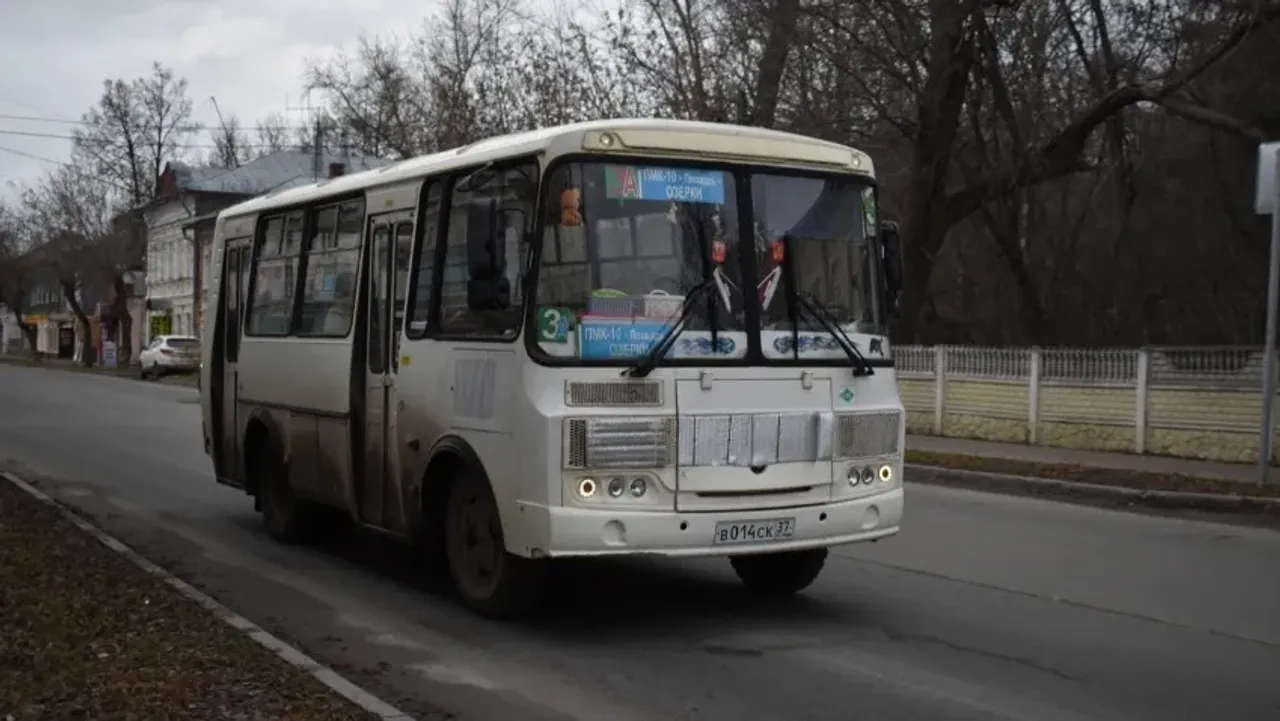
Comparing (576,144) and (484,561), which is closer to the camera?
(576,144)

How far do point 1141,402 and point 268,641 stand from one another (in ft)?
49.3

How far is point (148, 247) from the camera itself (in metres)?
81.4

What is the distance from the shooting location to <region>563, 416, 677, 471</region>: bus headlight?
7.59 metres

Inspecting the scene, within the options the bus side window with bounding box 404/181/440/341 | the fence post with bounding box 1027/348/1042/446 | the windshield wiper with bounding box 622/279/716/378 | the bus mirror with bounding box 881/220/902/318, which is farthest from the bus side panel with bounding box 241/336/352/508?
the fence post with bounding box 1027/348/1042/446

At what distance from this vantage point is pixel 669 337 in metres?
7.80

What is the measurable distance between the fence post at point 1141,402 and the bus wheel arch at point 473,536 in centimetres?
1328

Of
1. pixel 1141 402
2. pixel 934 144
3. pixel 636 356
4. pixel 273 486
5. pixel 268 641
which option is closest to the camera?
pixel 268 641

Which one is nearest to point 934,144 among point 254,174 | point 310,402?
point 310,402

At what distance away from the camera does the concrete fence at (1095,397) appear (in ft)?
61.4

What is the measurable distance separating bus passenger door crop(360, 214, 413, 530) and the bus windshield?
75.9 inches

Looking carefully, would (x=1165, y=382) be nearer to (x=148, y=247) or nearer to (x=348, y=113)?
(x=348, y=113)

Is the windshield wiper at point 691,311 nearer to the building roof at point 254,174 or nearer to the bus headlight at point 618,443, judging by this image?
the bus headlight at point 618,443

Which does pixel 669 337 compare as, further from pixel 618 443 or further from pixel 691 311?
pixel 618 443

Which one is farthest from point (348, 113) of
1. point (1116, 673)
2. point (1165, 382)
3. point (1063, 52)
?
point (1116, 673)
